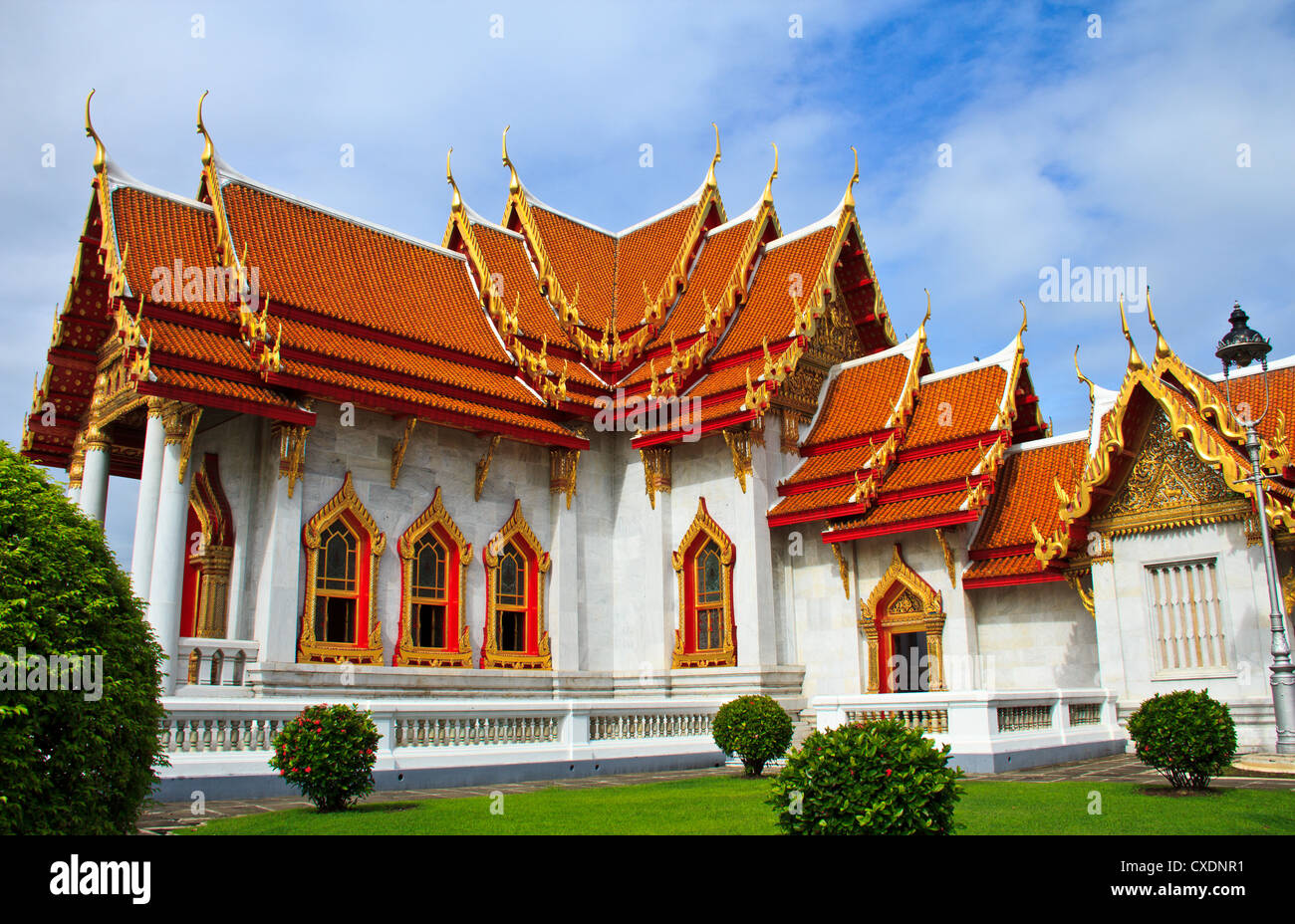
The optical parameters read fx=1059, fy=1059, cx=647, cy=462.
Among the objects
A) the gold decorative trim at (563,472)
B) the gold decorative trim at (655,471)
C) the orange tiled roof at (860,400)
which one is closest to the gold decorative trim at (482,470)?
the gold decorative trim at (563,472)

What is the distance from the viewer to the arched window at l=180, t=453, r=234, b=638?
15.4 meters

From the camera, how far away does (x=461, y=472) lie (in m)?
18.4

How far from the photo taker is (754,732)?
41.6 ft

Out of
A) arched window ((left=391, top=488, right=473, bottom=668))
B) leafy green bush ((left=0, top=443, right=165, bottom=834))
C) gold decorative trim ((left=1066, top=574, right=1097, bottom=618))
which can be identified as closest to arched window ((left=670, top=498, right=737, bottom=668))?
arched window ((left=391, top=488, right=473, bottom=668))

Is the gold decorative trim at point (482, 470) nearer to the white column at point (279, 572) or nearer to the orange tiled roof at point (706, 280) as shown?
the white column at point (279, 572)

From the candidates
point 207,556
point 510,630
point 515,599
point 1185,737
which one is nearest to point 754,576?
point 515,599

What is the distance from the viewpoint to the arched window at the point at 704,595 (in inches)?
727

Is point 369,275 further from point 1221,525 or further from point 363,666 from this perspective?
point 1221,525

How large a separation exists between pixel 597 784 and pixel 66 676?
7.77m

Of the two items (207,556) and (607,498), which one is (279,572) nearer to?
(207,556)
